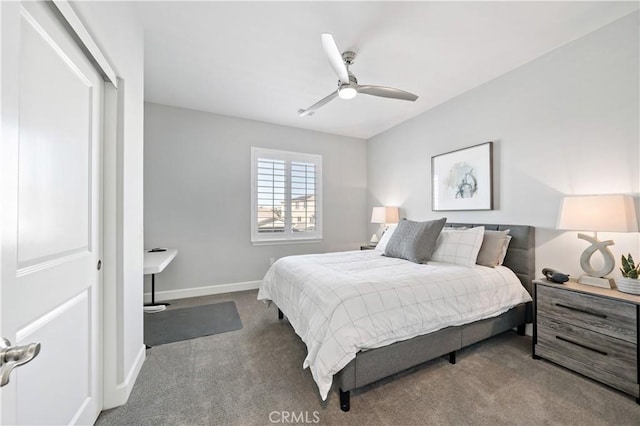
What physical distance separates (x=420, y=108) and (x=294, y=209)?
2493 millimetres

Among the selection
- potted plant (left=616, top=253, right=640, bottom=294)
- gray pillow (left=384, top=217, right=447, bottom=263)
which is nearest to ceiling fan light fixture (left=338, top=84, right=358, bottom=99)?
gray pillow (left=384, top=217, right=447, bottom=263)

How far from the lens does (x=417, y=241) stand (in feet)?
8.52

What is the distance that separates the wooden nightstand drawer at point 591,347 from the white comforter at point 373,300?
1.05 feet

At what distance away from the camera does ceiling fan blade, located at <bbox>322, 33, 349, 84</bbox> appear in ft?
5.49

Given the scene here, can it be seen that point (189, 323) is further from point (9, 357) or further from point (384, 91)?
point (384, 91)

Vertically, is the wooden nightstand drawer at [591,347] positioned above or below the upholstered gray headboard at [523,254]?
below

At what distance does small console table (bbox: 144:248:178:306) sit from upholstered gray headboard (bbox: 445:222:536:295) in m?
3.46

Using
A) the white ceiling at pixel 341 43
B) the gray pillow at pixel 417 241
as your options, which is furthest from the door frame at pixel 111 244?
the gray pillow at pixel 417 241

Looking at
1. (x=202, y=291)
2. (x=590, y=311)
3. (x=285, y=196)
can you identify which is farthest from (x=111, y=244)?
(x=590, y=311)

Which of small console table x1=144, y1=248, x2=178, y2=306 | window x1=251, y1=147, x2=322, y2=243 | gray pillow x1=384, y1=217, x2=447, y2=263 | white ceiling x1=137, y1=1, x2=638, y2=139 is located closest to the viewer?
white ceiling x1=137, y1=1, x2=638, y2=139

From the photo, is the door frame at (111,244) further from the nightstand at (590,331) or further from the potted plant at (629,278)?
the potted plant at (629,278)

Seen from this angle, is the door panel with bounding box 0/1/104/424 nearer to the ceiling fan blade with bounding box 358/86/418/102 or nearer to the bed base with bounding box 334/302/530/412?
the bed base with bounding box 334/302/530/412

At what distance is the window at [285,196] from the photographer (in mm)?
4059

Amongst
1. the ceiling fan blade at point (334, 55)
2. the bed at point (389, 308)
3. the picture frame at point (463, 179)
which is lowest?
the bed at point (389, 308)
